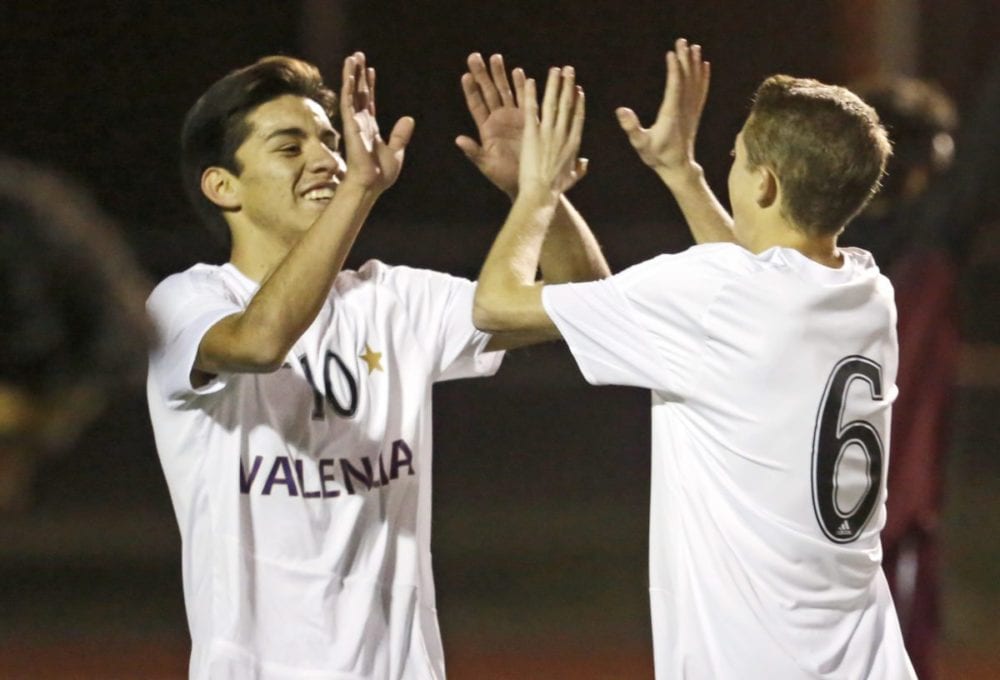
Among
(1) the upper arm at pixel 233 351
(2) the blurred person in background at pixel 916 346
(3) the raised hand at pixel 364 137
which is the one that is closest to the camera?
(1) the upper arm at pixel 233 351

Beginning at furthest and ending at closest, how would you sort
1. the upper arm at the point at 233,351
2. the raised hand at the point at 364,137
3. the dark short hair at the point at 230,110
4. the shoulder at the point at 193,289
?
the dark short hair at the point at 230,110 < the shoulder at the point at 193,289 < the raised hand at the point at 364,137 < the upper arm at the point at 233,351

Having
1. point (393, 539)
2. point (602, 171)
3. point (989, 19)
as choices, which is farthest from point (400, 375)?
point (989, 19)

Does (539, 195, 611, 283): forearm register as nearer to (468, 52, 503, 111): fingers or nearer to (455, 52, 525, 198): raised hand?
(455, 52, 525, 198): raised hand

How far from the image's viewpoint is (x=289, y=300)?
278 centimetres

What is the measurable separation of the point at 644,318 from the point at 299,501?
0.75m

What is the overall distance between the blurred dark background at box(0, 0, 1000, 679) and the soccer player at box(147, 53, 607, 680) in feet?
11.0

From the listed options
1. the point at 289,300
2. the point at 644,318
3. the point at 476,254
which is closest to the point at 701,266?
the point at 644,318

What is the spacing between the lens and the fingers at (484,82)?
3.09 metres

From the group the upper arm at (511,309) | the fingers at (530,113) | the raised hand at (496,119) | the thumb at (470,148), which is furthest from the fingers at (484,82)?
the upper arm at (511,309)

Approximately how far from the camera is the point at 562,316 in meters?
2.75

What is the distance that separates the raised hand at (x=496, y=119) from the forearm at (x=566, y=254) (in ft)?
0.36

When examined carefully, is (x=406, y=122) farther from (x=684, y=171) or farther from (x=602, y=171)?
(x=602, y=171)

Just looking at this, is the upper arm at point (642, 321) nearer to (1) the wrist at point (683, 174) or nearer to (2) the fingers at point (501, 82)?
(1) the wrist at point (683, 174)

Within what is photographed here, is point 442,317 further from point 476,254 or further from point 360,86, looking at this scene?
point 476,254
